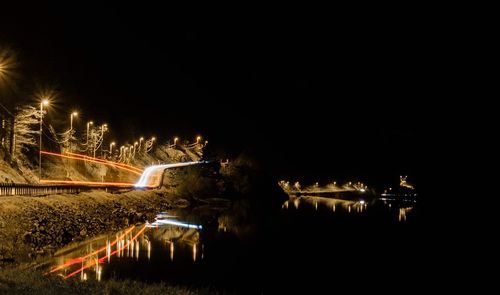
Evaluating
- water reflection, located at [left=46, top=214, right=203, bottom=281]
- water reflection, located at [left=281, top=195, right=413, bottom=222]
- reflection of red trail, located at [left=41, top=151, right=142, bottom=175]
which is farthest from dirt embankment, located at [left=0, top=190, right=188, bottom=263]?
water reflection, located at [left=281, top=195, right=413, bottom=222]

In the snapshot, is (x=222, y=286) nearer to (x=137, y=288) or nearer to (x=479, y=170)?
(x=137, y=288)

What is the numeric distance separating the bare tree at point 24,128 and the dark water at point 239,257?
2666 cm

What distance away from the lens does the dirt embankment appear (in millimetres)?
22938

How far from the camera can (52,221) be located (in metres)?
30.0

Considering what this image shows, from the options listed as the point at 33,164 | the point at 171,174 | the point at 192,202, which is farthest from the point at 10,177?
the point at 171,174

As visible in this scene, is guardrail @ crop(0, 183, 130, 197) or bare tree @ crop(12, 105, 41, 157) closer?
guardrail @ crop(0, 183, 130, 197)

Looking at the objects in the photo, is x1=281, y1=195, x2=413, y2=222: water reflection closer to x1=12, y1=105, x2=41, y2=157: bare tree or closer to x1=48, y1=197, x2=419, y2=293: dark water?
x1=48, y1=197, x2=419, y2=293: dark water

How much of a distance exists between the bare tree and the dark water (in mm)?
26663

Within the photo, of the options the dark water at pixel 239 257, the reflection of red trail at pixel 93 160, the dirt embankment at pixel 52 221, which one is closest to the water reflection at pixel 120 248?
the dark water at pixel 239 257

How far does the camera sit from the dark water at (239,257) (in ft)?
72.5

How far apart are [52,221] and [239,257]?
11.4m

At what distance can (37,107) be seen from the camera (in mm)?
69438

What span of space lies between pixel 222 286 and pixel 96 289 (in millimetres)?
7443

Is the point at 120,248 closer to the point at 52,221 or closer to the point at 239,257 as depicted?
the point at 52,221
